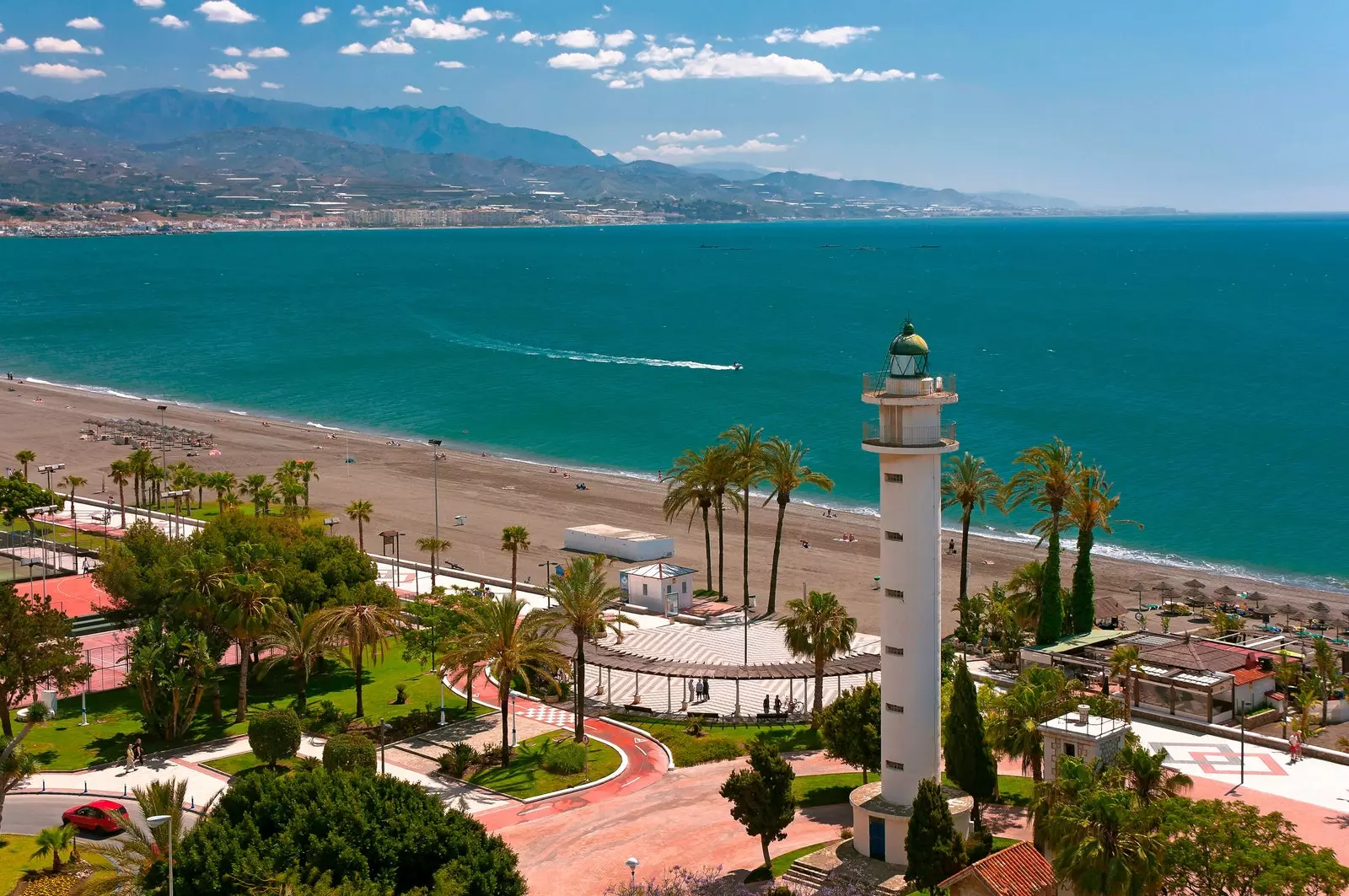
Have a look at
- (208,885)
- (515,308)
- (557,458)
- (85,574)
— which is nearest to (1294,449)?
(557,458)

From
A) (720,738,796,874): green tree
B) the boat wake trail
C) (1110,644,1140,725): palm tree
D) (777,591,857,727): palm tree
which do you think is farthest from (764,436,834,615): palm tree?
the boat wake trail

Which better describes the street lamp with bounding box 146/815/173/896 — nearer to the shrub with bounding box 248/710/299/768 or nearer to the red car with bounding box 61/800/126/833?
the red car with bounding box 61/800/126/833

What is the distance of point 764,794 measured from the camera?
27.8 metres

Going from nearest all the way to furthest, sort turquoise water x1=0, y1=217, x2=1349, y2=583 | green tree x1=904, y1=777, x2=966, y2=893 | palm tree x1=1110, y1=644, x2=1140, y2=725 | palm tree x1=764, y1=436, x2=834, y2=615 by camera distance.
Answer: green tree x1=904, y1=777, x2=966, y2=893 → palm tree x1=1110, y1=644, x2=1140, y2=725 → palm tree x1=764, y1=436, x2=834, y2=615 → turquoise water x1=0, y1=217, x2=1349, y2=583

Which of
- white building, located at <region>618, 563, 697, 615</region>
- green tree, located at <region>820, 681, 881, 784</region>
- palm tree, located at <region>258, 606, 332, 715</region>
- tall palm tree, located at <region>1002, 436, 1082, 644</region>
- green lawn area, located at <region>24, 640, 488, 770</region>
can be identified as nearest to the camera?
green tree, located at <region>820, 681, 881, 784</region>

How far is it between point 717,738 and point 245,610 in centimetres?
A: 1470

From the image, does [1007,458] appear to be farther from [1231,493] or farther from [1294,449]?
[1294,449]

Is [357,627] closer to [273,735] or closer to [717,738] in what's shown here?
[273,735]

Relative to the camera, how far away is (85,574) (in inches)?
2103

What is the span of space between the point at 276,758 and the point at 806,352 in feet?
376

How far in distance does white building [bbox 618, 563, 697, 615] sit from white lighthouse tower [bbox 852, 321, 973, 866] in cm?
2424

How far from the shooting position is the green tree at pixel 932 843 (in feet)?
86.6

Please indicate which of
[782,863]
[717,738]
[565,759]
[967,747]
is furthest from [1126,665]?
[565,759]

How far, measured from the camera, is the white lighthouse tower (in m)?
28.1
